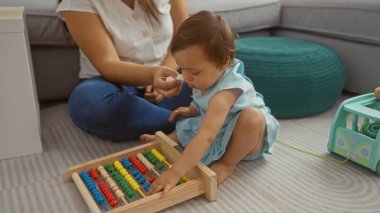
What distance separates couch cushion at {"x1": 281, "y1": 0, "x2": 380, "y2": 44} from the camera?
4.22ft

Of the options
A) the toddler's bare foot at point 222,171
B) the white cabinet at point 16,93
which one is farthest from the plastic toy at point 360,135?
the white cabinet at point 16,93

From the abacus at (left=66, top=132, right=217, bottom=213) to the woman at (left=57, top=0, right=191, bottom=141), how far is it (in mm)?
116

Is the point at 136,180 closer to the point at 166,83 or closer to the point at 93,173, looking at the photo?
the point at 93,173

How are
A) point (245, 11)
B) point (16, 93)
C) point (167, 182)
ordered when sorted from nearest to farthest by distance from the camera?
point (167, 182) < point (16, 93) < point (245, 11)

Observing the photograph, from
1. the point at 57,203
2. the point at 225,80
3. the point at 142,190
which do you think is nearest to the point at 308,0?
the point at 225,80

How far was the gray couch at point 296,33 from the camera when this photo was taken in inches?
50.2

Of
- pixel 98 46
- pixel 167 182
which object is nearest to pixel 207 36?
pixel 167 182

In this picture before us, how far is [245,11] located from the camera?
5.18ft

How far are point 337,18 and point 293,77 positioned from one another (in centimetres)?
40

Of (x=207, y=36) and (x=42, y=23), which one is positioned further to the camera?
(x=42, y=23)

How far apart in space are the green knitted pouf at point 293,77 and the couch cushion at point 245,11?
311 mm

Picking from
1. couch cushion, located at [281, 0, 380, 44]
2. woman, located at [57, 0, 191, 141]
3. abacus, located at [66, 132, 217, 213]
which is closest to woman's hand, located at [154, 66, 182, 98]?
woman, located at [57, 0, 191, 141]

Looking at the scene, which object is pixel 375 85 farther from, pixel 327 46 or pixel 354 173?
pixel 354 173

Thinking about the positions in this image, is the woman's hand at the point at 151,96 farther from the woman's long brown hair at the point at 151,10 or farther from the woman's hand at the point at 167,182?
the woman's hand at the point at 167,182
